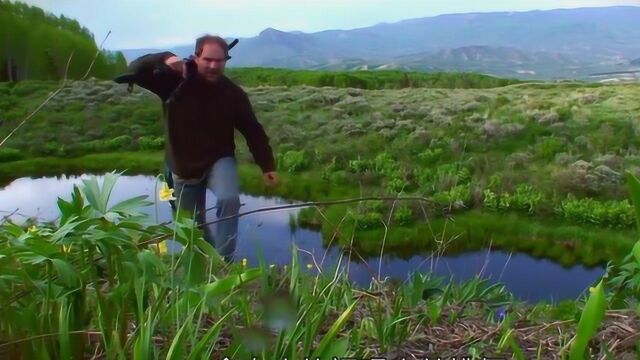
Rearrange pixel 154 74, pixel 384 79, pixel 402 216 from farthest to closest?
pixel 384 79
pixel 402 216
pixel 154 74

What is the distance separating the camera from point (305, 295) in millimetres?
843

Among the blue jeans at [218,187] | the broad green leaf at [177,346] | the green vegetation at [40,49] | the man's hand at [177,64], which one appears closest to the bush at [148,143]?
the green vegetation at [40,49]

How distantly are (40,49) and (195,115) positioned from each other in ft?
5.15

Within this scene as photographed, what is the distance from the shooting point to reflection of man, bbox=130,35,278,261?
1.94m

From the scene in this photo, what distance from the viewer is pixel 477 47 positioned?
135 inches

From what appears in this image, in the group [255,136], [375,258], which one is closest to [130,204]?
[255,136]

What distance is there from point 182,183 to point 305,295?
4.16ft

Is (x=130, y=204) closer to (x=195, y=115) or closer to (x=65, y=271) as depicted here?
(x=65, y=271)

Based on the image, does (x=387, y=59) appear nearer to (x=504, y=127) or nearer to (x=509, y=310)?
(x=504, y=127)

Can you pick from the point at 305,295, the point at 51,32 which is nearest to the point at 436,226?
the point at 51,32

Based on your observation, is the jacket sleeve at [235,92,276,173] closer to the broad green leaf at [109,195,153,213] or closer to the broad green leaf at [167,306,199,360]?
the broad green leaf at [109,195,153,213]

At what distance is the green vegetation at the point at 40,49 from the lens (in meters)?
2.94

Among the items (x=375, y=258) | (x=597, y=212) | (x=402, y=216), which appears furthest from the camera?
(x=597, y=212)

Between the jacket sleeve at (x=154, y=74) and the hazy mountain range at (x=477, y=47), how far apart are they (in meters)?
0.62
